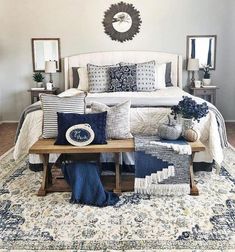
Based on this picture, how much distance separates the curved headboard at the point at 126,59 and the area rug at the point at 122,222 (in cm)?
297

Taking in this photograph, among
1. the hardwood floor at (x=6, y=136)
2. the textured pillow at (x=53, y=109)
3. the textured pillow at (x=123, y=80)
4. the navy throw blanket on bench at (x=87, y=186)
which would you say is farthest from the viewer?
the textured pillow at (x=123, y=80)

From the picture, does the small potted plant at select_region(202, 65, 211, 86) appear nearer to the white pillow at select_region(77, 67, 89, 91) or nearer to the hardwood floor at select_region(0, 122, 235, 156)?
the hardwood floor at select_region(0, 122, 235, 156)

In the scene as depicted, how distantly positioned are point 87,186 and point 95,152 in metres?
0.31

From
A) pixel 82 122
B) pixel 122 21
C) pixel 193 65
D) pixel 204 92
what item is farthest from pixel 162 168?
pixel 122 21

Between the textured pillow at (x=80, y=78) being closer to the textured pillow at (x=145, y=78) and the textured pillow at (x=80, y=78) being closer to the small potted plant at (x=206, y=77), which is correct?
the textured pillow at (x=145, y=78)

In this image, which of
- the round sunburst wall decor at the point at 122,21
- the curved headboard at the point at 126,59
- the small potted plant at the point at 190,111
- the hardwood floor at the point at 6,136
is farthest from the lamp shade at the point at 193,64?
the hardwood floor at the point at 6,136

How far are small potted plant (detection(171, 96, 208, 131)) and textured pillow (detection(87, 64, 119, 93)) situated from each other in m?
2.01

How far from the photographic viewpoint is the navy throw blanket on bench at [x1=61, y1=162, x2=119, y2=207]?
2689 millimetres

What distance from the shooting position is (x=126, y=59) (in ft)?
18.5

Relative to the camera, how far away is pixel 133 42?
5633mm

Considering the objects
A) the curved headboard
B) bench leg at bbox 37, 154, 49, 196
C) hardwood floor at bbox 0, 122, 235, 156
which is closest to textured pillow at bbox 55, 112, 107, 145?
bench leg at bbox 37, 154, 49, 196

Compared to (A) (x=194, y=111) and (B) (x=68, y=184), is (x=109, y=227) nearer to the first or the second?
(B) (x=68, y=184)

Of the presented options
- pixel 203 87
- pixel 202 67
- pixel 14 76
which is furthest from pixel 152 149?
pixel 14 76

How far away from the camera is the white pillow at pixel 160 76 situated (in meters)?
5.12
